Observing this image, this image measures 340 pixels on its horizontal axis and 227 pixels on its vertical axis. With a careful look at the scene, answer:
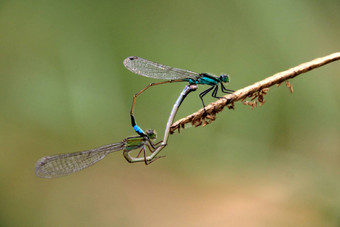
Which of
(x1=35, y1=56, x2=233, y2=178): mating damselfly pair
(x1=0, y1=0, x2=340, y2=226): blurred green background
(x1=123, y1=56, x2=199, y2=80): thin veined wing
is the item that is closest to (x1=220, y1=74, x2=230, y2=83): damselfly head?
(x1=35, y1=56, x2=233, y2=178): mating damselfly pair

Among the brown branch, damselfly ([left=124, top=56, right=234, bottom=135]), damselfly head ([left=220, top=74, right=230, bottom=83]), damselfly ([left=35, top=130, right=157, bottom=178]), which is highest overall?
damselfly ([left=124, top=56, right=234, bottom=135])

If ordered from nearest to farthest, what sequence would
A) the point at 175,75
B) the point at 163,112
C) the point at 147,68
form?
the point at 175,75, the point at 147,68, the point at 163,112

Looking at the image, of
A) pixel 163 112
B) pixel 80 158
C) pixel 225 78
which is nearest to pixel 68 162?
pixel 80 158

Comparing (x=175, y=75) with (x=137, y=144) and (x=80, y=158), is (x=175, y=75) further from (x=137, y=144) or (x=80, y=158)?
(x=80, y=158)

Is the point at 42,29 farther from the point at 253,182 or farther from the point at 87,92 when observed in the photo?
the point at 253,182

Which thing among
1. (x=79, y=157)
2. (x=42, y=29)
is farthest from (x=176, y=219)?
(x=42, y=29)

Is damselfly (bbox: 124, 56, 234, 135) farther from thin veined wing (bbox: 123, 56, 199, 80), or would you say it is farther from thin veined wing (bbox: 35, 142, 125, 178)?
thin veined wing (bbox: 35, 142, 125, 178)
